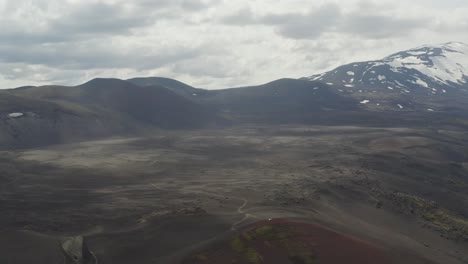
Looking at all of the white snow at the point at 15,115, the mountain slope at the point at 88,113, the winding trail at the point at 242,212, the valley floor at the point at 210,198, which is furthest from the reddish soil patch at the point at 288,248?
the white snow at the point at 15,115

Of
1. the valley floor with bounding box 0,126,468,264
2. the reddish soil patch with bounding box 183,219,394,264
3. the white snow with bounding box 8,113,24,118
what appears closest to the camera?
the reddish soil patch with bounding box 183,219,394,264

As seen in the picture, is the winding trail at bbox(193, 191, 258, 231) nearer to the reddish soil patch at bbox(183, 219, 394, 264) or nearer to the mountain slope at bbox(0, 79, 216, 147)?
the reddish soil patch at bbox(183, 219, 394, 264)

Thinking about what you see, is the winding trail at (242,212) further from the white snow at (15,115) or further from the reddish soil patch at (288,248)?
the white snow at (15,115)

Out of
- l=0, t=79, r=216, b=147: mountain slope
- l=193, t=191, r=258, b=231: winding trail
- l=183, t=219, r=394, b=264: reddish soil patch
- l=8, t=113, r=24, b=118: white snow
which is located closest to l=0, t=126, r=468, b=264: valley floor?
l=193, t=191, r=258, b=231: winding trail

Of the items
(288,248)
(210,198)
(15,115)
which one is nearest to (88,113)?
(15,115)

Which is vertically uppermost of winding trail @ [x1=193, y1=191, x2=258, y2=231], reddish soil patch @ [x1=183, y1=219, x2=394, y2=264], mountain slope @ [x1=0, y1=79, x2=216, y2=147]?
mountain slope @ [x1=0, y1=79, x2=216, y2=147]

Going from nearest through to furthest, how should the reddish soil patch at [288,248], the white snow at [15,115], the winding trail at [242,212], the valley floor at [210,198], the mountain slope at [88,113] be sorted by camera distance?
the reddish soil patch at [288,248], the valley floor at [210,198], the winding trail at [242,212], the mountain slope at [88,113], the white snow at [15,115]

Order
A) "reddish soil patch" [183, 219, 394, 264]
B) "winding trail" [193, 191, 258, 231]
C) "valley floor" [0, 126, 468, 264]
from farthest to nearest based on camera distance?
1. "winding trail" [193, 191, 258, 231]
2. "valley floor" [0, 126, 468, 264]
3. "reddish soil patch" [183, 219, 394, 264]

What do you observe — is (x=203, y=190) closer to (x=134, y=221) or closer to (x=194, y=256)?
(x=134, y=221)

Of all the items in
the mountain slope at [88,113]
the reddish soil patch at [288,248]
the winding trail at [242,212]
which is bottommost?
the reddish soil patch at [288,248]

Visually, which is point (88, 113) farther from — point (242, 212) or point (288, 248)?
point (288, 248)
